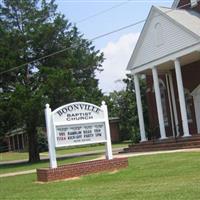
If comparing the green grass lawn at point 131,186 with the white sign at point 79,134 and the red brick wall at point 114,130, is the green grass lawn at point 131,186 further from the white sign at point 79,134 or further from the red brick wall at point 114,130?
the red brick wall at point 114,130

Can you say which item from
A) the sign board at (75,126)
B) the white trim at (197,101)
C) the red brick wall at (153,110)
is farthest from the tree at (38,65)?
the sign board at (75,126)

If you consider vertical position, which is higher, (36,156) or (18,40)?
(18,40)

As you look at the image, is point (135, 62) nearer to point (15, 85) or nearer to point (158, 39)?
point (158, 39)

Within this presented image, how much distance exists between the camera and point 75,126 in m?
18.5

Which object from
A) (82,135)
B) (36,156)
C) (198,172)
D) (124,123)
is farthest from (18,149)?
(198,172)

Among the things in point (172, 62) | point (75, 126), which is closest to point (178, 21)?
point (172, 62)

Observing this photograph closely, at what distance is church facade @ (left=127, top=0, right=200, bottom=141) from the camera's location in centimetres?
2823

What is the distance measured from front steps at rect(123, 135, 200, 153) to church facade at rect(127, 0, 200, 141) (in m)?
0.80

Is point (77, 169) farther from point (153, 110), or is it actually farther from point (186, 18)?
point (153, 110)

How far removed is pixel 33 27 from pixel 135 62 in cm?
815

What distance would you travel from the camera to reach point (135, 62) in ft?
105

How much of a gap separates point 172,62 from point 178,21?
8.39 ft

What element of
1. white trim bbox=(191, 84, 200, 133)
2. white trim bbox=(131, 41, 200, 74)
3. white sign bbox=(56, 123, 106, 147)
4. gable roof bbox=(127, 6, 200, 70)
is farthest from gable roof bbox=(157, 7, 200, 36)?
white sign bbox=(56, 123, 106, 147)

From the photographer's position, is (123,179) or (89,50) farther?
(89,50)
